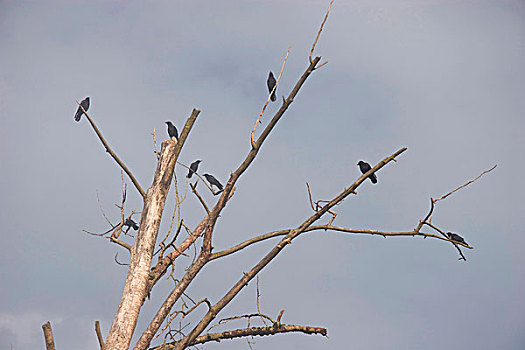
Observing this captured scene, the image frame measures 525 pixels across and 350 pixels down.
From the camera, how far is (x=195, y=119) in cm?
496

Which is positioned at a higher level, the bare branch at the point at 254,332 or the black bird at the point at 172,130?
the black bird at the point at 172,130

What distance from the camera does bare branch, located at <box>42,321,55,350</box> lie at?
394 centimetres

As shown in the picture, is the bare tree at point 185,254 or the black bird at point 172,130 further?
the black bird at point 172,130

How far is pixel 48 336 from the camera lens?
3.95 m

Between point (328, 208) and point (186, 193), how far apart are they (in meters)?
1.71

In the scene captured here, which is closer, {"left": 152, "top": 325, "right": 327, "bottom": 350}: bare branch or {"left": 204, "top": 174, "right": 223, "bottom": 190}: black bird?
{"left": 152, "top": 325, "right": 327, "bottom": 350}: bare branch

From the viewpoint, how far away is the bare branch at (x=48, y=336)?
3939mm

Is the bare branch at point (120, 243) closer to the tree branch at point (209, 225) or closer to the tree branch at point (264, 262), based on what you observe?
the tree branch at point (209, 225)

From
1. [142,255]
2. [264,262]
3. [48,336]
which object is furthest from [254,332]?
[48,336]

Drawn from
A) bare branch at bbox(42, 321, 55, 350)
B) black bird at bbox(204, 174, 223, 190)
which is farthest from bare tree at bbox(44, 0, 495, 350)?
black bird at bbox(204, 174, 223, 190)

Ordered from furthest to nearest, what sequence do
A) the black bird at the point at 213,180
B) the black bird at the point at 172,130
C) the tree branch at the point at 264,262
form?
the black bird at the point at 172,130 → the black bird at the point at 213,180 → the tree branch at the point at 264,262

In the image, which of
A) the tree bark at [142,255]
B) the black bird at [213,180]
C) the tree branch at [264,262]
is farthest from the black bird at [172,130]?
the tree branch at [264,262]

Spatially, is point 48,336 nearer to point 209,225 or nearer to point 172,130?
point 209,225

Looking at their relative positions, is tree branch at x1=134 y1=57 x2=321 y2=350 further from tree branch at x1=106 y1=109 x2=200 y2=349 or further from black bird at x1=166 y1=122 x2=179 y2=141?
black bird at x1=166 y1=122 x2=179 y2=141
